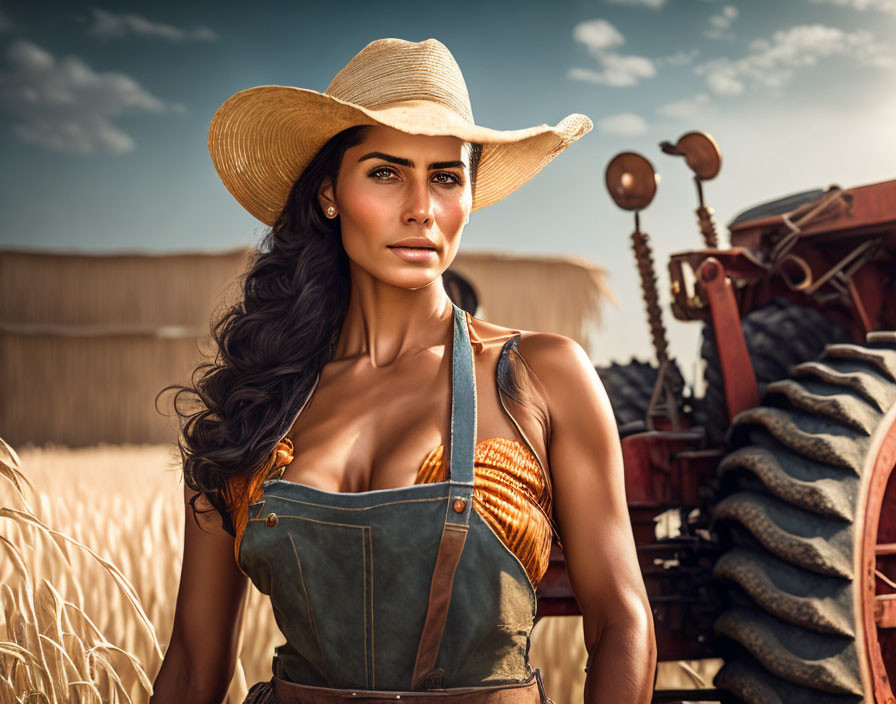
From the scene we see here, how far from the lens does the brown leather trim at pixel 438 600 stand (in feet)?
5.16

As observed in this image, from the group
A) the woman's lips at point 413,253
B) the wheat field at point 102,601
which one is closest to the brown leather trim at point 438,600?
the woman's lips at point 413,253

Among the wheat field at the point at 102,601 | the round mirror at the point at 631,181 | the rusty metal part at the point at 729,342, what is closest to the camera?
the wheat field at the point at 102,601

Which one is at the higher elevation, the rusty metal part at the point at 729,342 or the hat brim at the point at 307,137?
the hat brim at the point at 307,137

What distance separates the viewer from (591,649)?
170 cm

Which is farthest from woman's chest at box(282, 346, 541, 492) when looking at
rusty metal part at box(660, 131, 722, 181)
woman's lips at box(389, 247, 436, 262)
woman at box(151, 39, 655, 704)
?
rusty metal part at box(660, 131, 722, 181)

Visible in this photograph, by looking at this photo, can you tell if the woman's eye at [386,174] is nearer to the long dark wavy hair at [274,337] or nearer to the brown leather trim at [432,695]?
the long dark wavy hair at [274,337]

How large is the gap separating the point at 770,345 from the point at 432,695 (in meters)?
2.39

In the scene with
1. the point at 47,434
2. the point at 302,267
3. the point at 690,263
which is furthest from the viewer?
the point at 47,434

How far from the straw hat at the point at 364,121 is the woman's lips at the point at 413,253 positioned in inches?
8.9

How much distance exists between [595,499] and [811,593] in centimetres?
111

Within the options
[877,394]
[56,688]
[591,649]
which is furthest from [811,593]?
[56,688]

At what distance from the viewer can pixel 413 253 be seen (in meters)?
1.77

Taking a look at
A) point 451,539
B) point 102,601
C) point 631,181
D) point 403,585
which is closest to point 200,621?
point 403,585

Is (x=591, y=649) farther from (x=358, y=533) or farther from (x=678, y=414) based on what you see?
(x=678, y=414)
